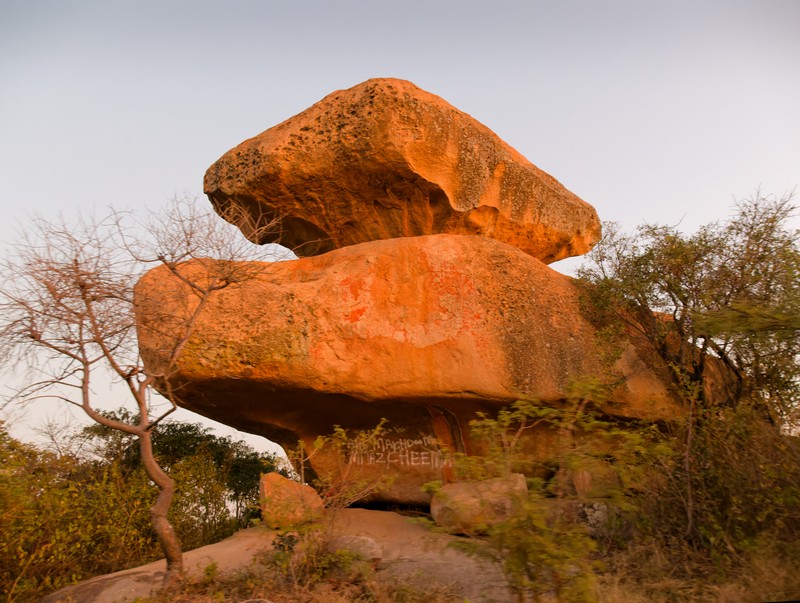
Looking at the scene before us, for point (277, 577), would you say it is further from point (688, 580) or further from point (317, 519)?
point (688, 580)

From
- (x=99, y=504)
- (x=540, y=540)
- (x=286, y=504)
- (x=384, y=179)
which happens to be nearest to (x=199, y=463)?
(x=99, y=504)

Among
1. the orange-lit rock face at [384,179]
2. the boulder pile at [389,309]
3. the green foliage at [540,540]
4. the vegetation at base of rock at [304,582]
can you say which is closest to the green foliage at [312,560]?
the vegetation at base of rock at [304,582]

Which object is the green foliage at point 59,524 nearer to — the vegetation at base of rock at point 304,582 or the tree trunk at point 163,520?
the tree trunk at point 163,520

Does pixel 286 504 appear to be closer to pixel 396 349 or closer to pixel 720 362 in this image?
pixel 396 349

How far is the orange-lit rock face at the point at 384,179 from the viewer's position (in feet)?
28.4

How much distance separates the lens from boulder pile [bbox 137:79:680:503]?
776cm

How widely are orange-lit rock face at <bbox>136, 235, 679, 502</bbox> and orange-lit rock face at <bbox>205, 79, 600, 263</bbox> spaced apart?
904mm

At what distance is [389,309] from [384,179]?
7.02 ft

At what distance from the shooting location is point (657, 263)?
344 inches

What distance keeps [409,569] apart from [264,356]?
9.95ft

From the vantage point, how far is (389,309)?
8.34 metres

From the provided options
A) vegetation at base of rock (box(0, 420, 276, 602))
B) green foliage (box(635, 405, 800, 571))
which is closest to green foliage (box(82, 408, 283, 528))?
vegetation at base of rock (box(0, 420, 276, 602))

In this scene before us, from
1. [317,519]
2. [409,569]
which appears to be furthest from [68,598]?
[409,569]

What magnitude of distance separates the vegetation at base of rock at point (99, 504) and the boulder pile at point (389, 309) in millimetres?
1403
